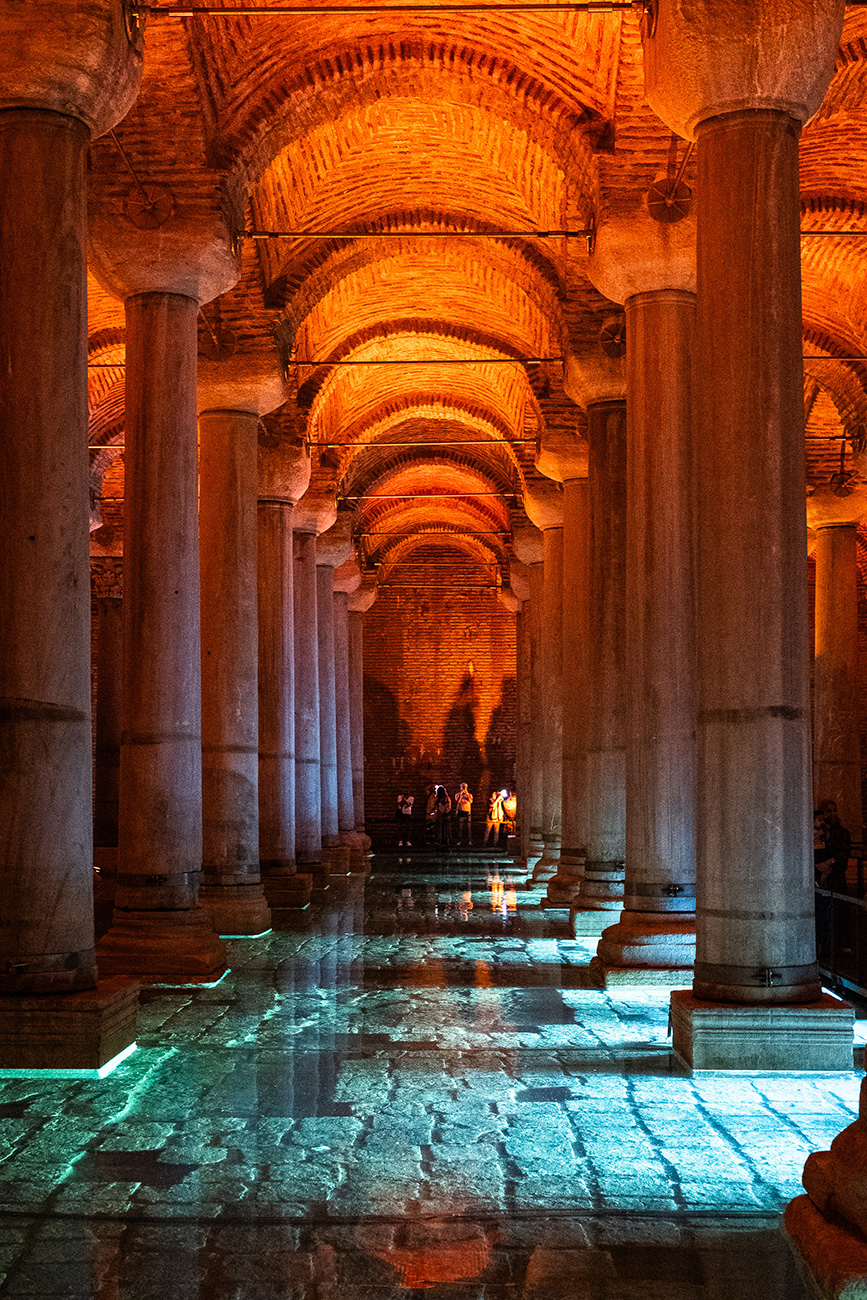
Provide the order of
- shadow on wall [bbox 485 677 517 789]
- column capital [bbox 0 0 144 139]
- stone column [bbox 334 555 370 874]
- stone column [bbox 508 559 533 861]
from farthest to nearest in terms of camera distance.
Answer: shadow on wall [bbox 485 677 517 789] < stone column [bbox 508 559 533 861] < stone column [bbox 334 555 370 874] < column capital [bbox 0 0 144 139]

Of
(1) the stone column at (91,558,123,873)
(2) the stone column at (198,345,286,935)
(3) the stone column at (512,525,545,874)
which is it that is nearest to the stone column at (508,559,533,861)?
(3) the stone column at (512,525,545,874)

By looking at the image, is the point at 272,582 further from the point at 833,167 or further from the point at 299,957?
the point at 833,167

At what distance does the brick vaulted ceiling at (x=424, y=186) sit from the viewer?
9234 millimetres

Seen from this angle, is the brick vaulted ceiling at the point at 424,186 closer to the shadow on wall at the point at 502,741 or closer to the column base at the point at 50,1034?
the column base at the point at 50,1034

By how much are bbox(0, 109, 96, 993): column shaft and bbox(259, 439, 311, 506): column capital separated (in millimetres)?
8635

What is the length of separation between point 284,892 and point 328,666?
705cm

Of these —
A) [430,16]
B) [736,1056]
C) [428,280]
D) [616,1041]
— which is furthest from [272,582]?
[736,1056]

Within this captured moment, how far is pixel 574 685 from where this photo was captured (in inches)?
533

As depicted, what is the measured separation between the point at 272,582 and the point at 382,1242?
11436 mm

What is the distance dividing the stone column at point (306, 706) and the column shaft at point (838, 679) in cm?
659

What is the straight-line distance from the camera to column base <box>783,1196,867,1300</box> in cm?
321

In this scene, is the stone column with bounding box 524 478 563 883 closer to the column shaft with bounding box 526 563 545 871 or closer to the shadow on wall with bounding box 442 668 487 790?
the column shaft with bounding box 526 563 545 871

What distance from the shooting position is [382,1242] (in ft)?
13.0

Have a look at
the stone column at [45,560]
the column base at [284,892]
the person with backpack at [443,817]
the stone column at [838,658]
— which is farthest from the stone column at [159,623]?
the person with backpack at [443,817]
